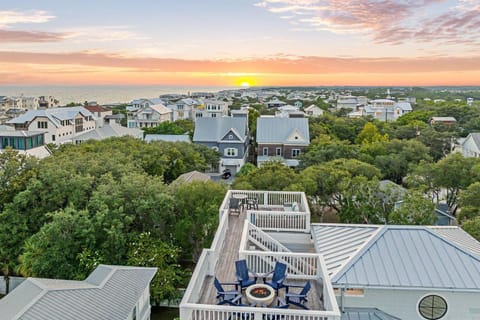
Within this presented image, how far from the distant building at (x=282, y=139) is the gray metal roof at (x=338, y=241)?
26.9m

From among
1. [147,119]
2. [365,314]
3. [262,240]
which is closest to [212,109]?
[147,119]

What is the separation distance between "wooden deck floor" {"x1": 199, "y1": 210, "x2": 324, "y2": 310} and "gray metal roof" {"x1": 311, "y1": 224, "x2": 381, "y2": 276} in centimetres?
82

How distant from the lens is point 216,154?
38.4m

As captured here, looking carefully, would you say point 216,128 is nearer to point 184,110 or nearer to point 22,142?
point 22,142

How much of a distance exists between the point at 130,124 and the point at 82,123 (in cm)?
1125

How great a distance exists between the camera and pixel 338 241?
35.9 feet

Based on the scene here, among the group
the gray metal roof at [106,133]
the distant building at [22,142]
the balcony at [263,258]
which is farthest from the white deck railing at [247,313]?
the gray metal roof at [106,133]

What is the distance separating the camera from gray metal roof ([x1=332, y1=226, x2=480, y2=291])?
29.0 ft

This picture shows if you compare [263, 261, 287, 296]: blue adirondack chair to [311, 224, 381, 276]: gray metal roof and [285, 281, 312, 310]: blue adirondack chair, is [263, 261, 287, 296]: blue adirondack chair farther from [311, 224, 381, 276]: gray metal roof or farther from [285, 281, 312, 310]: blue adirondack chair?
[311, 224, 381, 276]: gray metal roof

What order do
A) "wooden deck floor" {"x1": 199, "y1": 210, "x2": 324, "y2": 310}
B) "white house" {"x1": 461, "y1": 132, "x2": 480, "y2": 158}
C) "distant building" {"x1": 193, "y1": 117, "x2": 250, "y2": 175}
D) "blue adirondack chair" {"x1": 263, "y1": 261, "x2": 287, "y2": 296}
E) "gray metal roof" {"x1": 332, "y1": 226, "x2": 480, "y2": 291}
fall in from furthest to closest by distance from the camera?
"distant building" {"x1": 193, "y1": 117, "x2": 250, "y2": 175}
"white house" {"x1": 461, "y1": 132, "x2": 480, "y2": 158}
"gray metal roof" {"x1": 332, "y1": 226, "x2": 480, "y2": 291}
"wooden deck floor" {"x1": 199, "y1": 210, "x2": 324, "y2": 310}
"blue adirondack chair" {"x1": 263, "y1": 261, "x2": 287, "y2": 296}

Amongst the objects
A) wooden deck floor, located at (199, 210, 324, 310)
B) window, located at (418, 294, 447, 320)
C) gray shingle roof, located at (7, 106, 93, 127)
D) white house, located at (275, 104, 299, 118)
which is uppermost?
white house, located at (275, 104, 299, 118)

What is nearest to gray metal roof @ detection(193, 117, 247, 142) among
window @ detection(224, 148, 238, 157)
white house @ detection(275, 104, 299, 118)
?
window @ detection(224, 148, 238, 157)

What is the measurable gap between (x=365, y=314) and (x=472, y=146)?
3805 cm

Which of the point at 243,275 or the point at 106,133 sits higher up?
the point at 106,133
